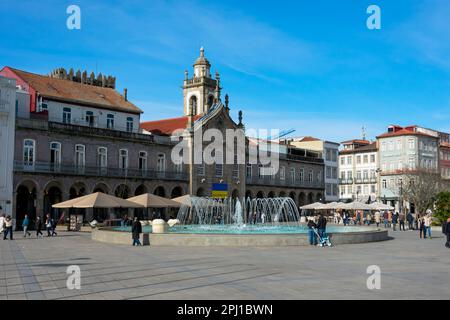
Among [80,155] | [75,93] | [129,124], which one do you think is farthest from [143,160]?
[75,93]

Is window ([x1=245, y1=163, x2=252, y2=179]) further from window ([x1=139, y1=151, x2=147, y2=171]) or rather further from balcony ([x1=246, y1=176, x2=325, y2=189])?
window ([x1=139, y1=151, x2=147, y2=171])

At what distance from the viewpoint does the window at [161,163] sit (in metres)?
51.8

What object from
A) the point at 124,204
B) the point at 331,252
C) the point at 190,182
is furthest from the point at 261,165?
the point at 331,252

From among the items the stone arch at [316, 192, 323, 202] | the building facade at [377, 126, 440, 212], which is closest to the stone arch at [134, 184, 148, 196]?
the stone arch at [316, 192, 323, 202]

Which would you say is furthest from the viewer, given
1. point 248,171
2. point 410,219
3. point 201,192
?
point 248,171

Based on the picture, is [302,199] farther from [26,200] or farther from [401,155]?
[26,200]

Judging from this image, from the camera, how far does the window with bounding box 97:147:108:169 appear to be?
46219mm

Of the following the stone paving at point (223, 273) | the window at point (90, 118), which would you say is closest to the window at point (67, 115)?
the window at point (90, 118)

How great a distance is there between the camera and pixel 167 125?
6109cm

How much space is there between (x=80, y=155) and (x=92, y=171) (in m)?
1.64

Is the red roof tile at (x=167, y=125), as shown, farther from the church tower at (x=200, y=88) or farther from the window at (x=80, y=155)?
the window at (x=80, y=155)

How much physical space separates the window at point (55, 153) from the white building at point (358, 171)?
48916 mm

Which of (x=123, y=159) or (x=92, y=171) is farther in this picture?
(x=123, y=159)

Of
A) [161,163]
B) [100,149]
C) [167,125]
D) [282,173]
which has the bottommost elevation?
[282,173]
